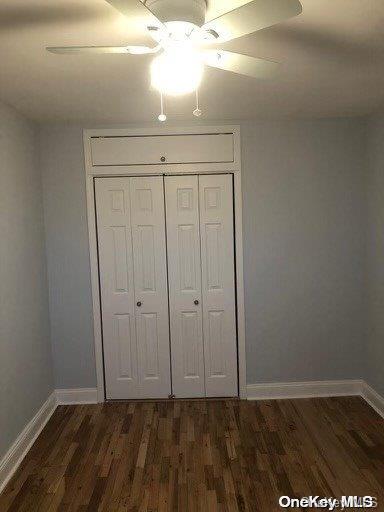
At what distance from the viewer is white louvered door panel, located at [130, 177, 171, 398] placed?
3.70 m

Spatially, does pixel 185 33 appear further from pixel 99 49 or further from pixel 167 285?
pixel 167 285

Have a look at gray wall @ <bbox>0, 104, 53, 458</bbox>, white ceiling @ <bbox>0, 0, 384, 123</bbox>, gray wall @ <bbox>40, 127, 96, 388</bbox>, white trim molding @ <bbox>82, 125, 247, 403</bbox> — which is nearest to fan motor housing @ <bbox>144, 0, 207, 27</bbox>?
white ceiling @ <bbox>0, 0, 384, 123</bbox>

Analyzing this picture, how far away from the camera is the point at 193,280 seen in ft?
12.4

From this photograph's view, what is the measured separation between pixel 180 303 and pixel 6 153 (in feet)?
6.06

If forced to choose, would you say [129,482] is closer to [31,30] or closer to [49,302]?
[49,302]

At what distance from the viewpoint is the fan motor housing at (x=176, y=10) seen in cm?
Answer: 137

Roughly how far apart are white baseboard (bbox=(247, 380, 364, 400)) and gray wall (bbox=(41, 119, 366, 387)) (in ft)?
0.21

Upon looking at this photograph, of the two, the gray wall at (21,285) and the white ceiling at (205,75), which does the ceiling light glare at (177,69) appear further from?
the gray wall at (21,285)

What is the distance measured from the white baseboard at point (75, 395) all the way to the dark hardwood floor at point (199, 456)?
0.23 ft

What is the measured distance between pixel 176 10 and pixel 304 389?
3371 millimetres

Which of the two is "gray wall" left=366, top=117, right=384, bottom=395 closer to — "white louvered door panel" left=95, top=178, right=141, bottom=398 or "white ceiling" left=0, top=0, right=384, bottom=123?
"white ceiling" left=0, top=0, right=384, bottom=123

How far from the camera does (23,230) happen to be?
3.20m

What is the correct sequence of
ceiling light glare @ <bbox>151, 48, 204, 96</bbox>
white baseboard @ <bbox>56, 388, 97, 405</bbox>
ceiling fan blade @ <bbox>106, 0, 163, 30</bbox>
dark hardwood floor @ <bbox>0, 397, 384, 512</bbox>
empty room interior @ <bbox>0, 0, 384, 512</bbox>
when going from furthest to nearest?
white baseboard @ <bbox>56, 388, 97, 405</bbox> < empty room interior @ <bbox>0, 0, 384, 512</bbox> < dark hardwood floor @ <bbox>0, 397, 384, 512</bbox> < ceiling light glare @ <bbox>151, 48, 204, 96</bbox> < ceiling fan blade @ <bbox>106, 0, 163, 30</bbox>

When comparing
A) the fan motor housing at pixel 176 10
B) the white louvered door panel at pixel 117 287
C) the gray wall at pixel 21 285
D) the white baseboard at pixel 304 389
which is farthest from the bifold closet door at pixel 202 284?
the fan motor housing at pixel 176 10
